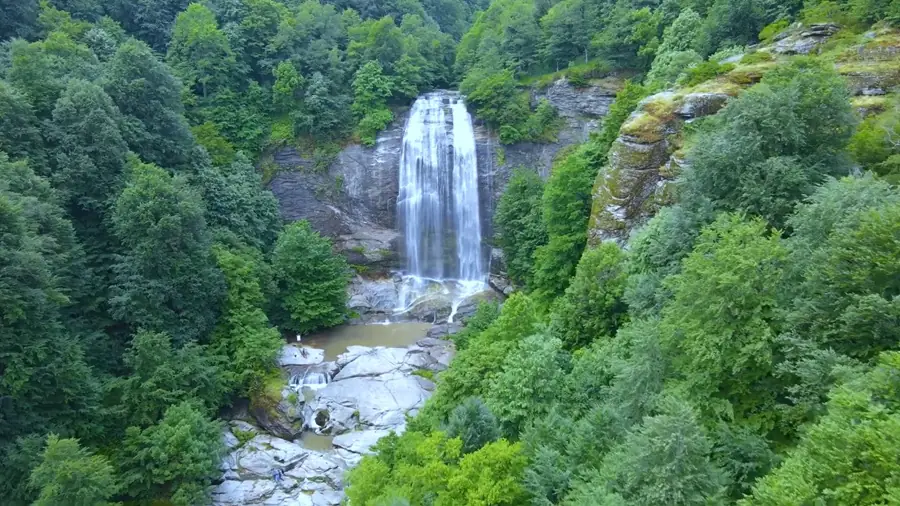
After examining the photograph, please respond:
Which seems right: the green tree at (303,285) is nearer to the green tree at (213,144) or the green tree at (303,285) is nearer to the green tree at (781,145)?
the green tree at (213,144)

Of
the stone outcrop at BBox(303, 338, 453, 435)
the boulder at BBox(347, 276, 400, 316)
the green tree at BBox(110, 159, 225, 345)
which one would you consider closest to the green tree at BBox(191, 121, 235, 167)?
the green tree at BBox(110, 159, 225, 345)

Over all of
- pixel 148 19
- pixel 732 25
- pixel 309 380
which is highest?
pixel 148 19

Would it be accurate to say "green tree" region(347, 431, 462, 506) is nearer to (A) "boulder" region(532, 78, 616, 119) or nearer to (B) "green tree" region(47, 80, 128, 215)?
(B) "green tree" region(47, 80, 128, 215)

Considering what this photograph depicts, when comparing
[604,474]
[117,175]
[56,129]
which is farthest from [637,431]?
[56,129]

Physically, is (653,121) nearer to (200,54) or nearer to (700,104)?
(700,104)

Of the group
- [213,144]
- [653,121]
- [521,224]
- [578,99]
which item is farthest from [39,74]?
[578,99]

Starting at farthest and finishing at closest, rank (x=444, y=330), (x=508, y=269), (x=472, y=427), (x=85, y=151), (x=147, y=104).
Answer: (x=508, y=269), (x=444, y=330), (x=147, y=104), (x=85, y=151), (x=472, y=427)

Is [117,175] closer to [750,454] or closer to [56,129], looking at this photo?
[56,129]
